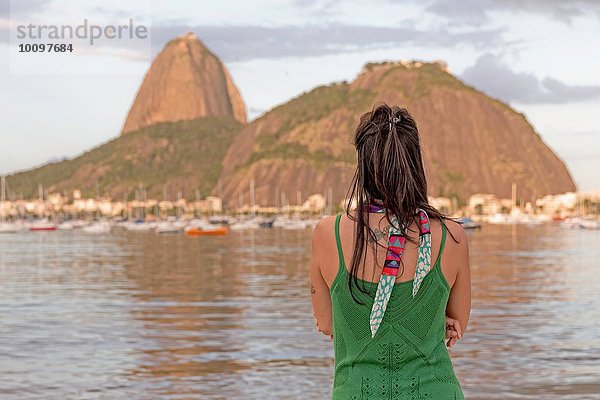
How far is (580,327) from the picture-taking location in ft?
77.9

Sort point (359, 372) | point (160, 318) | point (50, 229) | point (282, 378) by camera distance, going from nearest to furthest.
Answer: point (359, 372), point (282, 378), point (160, 318), point (50, 229)

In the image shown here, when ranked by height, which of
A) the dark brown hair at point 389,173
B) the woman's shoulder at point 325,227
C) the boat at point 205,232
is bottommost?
the boat at point 205,232

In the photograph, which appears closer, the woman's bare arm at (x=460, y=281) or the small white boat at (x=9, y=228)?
the woman's bare arm at (x=460, y=281)

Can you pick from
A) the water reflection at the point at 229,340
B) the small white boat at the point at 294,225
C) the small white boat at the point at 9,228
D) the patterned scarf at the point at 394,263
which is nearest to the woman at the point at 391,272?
the patterned scarf at the point at 394,263

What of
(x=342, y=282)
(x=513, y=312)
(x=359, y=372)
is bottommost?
(x=513, y=312)

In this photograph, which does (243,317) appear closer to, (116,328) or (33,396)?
(116,328)

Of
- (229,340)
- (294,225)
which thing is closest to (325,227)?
(229,340)

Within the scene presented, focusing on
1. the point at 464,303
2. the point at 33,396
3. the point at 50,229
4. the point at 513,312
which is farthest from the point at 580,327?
the point at 50,229

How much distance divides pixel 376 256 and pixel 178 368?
544 inches

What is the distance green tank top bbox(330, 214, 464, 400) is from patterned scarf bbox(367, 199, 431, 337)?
29mm

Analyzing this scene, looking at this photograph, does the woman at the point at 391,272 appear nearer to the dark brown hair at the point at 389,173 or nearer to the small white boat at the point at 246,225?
the dark brown hair at the point at 389,173

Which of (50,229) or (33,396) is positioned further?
(50,229)

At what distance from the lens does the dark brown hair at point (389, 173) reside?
3.50 meters

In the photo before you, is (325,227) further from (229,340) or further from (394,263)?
(229,340)
